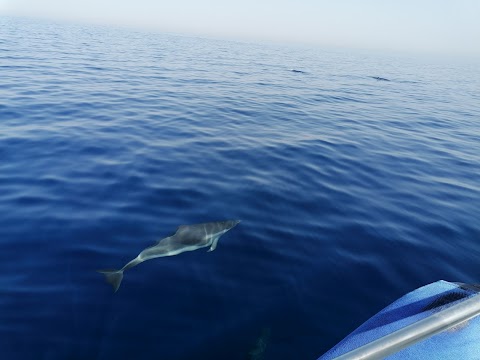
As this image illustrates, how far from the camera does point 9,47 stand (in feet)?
127

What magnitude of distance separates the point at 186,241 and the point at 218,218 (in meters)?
1.62

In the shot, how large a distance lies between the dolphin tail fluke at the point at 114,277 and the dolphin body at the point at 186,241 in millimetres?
181

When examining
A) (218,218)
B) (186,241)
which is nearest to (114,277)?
(186,241)

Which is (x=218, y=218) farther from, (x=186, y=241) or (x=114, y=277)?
(x=114, y=277)

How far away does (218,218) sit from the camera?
9.16 m

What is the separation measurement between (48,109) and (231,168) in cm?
1169

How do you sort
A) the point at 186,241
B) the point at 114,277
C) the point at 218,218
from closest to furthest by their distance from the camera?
the point at 114,277, the point at 186,241, the point at 218,218

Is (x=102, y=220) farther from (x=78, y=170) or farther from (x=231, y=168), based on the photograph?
(x=231, y=168)

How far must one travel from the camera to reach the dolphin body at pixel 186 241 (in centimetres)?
738

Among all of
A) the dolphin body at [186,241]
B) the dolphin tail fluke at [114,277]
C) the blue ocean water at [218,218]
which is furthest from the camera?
the dolphin body at [186,241]

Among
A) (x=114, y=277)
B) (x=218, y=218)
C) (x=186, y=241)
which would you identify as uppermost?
(x=186, y=241)

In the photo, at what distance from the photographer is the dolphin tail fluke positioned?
21.5 feet

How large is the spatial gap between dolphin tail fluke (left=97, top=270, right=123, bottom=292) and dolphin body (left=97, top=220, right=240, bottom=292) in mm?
181

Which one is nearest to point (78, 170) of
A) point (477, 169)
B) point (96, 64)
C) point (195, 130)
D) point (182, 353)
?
point (195, 130)
